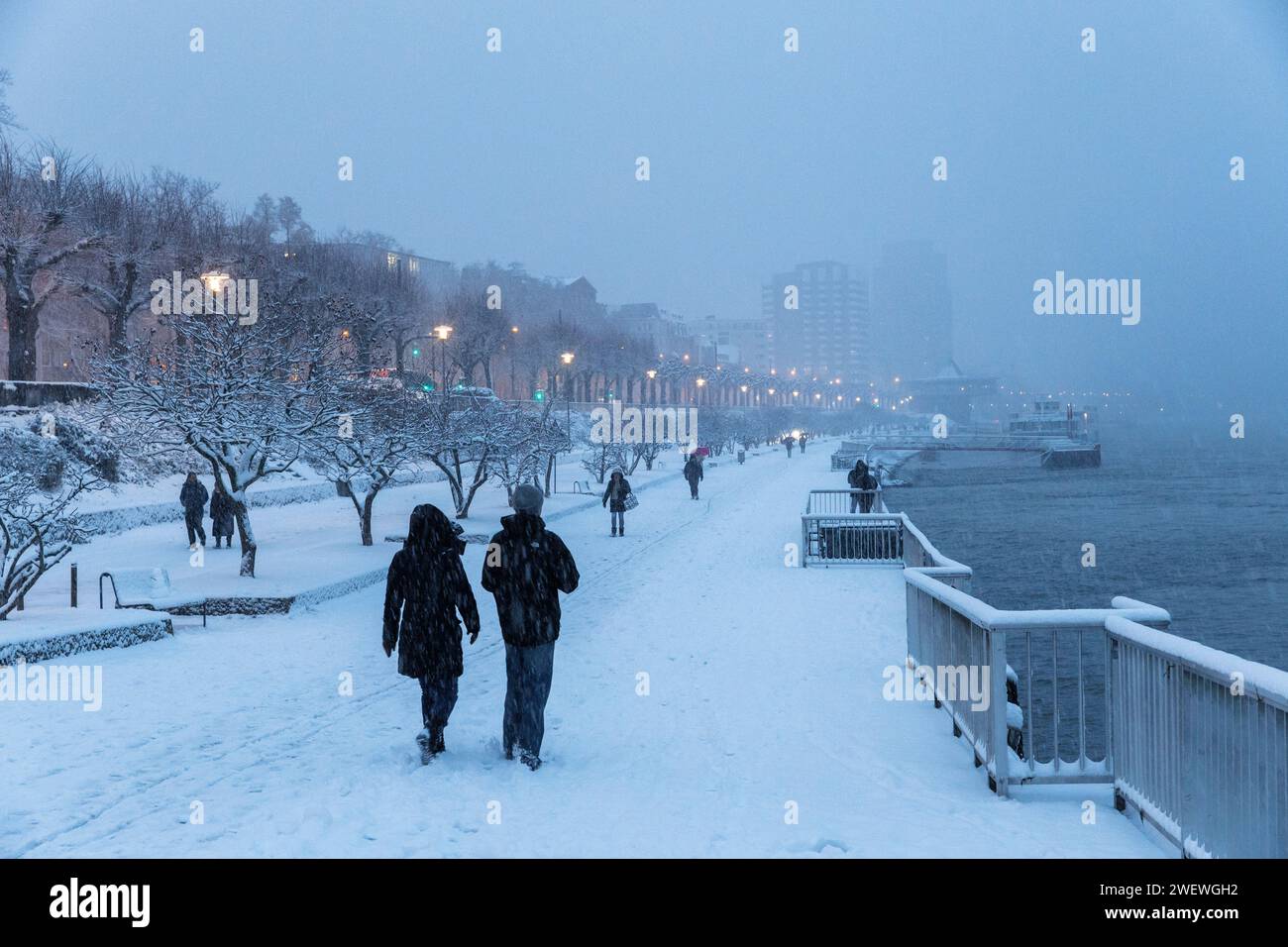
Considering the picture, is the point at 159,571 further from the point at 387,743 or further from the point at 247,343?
the point at 387,743

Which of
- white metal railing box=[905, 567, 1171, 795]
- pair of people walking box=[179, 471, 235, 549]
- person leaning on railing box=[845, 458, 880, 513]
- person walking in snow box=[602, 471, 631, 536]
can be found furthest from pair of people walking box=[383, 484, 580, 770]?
person leaning on railing box=[845, 458, 880, 513]

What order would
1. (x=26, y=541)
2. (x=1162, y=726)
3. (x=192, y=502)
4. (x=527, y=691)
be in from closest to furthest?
(x=1162, y=726) → (x=527, y=691) → (x=26, y=541) → (x=192, y=502)

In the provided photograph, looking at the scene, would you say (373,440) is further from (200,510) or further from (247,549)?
(247,549)

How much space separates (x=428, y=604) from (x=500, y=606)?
56 centimetres

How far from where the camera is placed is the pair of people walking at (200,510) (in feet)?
81.4

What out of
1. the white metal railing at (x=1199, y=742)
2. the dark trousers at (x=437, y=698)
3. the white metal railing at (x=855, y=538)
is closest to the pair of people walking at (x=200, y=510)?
the white metal railing at (x=855, y=538)

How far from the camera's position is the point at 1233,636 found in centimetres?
2430

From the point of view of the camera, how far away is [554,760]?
7613 mm

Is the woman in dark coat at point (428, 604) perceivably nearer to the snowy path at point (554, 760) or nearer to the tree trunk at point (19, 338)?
the snowy path at point (554, 760)

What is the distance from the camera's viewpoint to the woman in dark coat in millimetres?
7344

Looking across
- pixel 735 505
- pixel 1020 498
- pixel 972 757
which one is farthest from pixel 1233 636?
pixel 1020 498

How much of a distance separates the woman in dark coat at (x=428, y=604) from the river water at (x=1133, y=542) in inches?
764

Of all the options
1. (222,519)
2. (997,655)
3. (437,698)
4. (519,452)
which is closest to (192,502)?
(222,519)
